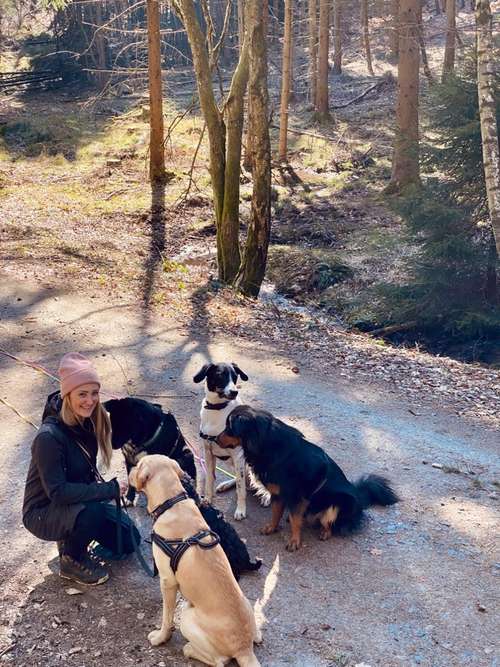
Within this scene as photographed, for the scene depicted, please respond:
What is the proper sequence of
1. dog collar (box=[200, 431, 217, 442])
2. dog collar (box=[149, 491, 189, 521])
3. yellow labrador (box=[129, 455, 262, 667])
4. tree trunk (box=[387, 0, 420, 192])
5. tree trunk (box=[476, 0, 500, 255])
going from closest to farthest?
1. yellow labrador (box=[129, 455, 262, 667])
2. dog collar (box=[149, 491, 189, 521])
3. dog collar (box=[200, 431, 217, 442])
4. tree trunk (box=[476, 0, 500, 255])
5. tree trunk (box=[387, 0, 420, 192])

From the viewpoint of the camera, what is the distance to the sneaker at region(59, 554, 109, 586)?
16.4 feet

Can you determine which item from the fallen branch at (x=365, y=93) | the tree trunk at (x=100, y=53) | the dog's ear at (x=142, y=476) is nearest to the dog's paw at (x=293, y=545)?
the dog's ear at (x=142, y=476)

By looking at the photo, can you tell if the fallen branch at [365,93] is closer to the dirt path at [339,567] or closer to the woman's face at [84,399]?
the dirt path at [339,567]

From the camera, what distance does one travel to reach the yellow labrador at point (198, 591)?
158 inches

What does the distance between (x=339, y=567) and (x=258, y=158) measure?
32.1ft

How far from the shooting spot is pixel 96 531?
16.7 ft

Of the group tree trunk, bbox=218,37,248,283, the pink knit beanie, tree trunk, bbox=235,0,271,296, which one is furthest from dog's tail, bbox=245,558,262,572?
tree trunk, bbox=218,37,248,283

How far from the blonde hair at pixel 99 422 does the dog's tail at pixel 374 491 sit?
236 cm

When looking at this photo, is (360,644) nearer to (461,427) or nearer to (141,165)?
(461,427)

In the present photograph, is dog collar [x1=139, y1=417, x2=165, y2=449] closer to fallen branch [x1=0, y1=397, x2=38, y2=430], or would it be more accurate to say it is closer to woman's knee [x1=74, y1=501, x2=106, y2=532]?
woman's knee [x1=74, y1=501, x2=106, y2=532]

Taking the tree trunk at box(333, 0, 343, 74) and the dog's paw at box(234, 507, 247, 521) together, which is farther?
the tree trunk at box(333, 0, 343, 74)

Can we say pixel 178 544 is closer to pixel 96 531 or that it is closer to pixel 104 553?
pixel 96 531

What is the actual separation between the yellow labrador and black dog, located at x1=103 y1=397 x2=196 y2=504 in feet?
3.81

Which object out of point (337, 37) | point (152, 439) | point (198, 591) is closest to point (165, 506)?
point (198, 591)
